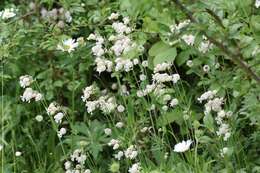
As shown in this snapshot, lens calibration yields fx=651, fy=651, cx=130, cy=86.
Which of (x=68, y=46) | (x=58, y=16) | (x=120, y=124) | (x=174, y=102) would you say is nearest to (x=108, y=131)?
(x=120, y=124)

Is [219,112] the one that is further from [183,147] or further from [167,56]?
[167,56]

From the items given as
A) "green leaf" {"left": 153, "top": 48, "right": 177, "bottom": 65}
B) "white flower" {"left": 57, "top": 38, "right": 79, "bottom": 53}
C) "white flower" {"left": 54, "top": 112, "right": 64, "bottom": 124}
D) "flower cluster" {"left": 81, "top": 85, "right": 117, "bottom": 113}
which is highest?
"green leaf" {"left": 153, "top": 48, "right": 177, "bottom": 65}

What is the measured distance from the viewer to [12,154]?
3002 millimetres

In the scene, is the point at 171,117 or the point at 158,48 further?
the point at 171,117

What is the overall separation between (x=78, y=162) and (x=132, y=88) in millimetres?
437

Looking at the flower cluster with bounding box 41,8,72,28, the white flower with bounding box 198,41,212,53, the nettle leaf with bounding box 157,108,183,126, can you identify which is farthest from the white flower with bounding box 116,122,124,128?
the flower cluster with bounding box 41,8,72,28

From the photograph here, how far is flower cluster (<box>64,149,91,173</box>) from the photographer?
104 inches

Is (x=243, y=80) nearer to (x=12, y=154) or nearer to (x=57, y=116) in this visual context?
(x=57, y=116)

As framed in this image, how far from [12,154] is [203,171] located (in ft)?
3.43

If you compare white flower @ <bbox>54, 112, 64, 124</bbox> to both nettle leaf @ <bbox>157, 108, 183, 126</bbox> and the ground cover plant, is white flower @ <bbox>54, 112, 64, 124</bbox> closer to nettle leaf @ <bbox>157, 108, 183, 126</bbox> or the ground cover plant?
the ground cover plant

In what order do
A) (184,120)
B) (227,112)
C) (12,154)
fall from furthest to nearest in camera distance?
1. (12,154)
2. (184,120)
3. (227,112)

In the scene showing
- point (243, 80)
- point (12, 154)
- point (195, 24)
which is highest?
point (195, 24)

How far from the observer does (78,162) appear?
2.78m

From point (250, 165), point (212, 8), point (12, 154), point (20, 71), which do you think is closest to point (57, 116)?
point (12, 154)
